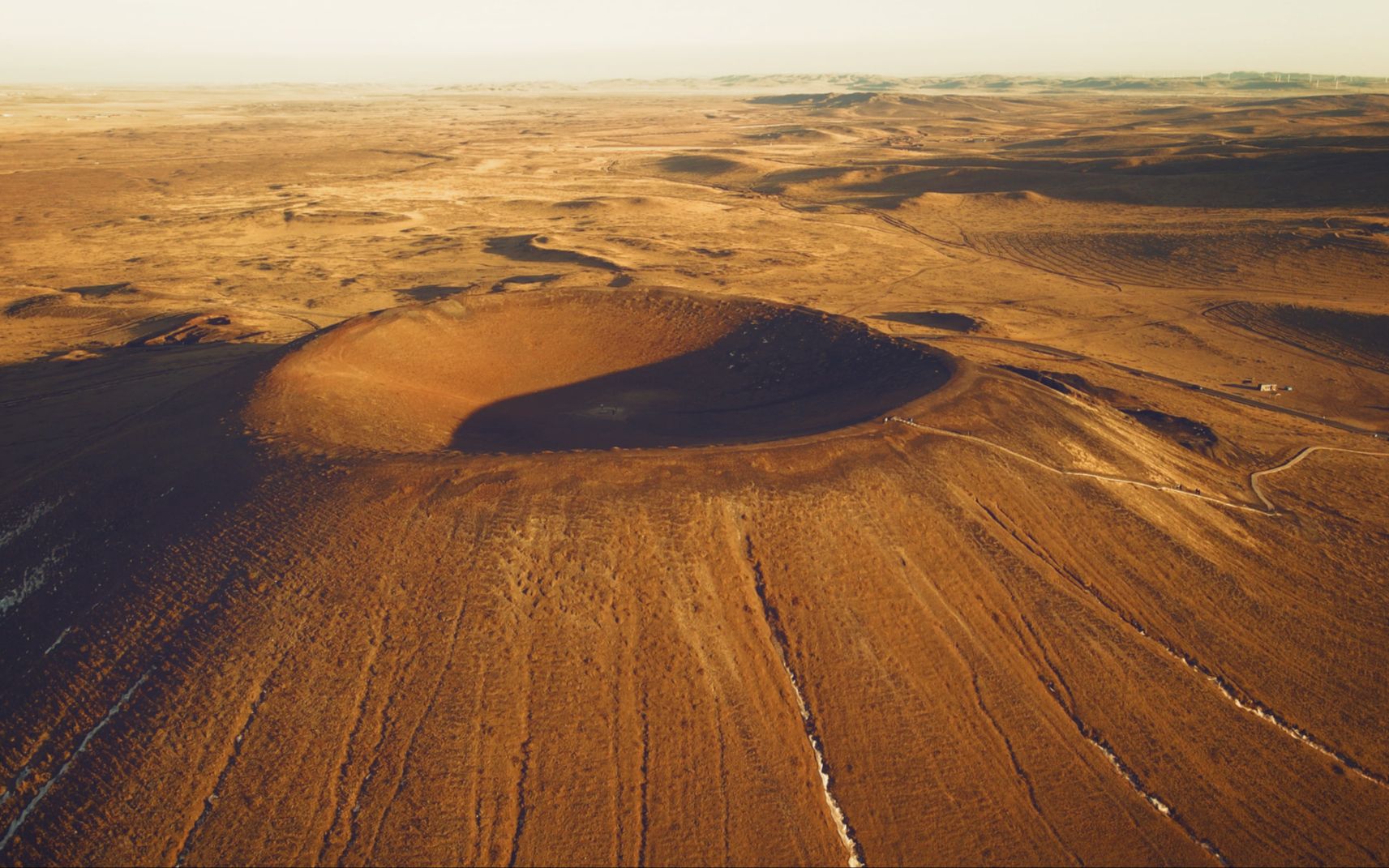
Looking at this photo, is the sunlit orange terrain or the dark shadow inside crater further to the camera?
the dark shadow inside crater

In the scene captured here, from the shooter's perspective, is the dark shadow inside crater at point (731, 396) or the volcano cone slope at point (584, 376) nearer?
the volcano cone slope at point (584, 376)

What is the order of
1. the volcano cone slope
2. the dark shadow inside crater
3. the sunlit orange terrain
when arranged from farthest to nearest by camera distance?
the dark shadow inside crater, the volcano cone slope, the sunlit orange terrain

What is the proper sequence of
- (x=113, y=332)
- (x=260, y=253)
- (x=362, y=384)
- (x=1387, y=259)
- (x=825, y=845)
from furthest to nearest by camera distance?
1. (x=260, y=253)
2. (x=1387, y=259)
3. (x=113, y=332)
4. (x=362, y=384)
5. (x=825, y=845)

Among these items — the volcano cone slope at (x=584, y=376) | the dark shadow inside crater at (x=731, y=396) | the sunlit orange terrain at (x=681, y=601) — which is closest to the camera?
the sunlit orange terrain at (x=681, y=601)

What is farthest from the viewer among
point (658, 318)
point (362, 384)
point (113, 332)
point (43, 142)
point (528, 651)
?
point (43, 142)

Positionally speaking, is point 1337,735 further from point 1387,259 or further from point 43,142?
point 43,142

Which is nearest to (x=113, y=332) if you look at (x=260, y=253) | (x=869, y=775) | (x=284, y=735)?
(x=260, y=253)

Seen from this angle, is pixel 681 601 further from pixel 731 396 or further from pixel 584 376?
pixel 584 376

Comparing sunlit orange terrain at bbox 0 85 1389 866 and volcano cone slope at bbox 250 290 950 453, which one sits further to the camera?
volcano cone slope at bbox 250 290 950 453

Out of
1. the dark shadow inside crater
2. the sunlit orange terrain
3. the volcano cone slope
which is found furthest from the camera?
the dark shadow inside crater
